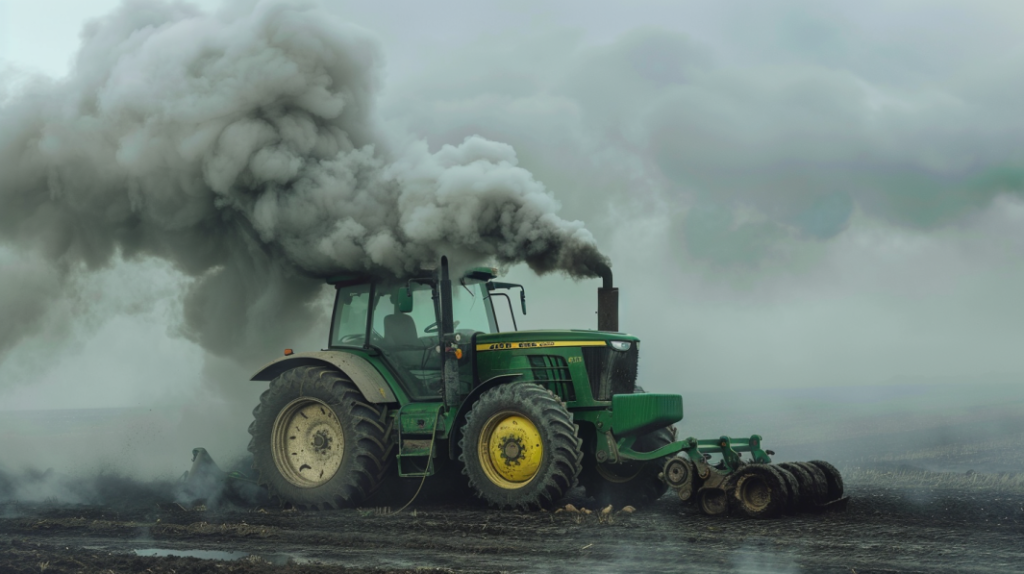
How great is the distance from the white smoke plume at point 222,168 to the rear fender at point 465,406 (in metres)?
1.78

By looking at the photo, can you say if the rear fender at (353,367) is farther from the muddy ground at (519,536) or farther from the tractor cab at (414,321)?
the muddy ground at (519,536)

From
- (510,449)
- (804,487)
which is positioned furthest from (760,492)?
(510,449)

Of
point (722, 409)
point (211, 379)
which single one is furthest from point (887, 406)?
point (211, 379)

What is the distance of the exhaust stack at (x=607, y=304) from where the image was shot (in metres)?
11.8

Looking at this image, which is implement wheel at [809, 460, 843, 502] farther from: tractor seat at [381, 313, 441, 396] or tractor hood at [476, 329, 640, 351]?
tractor seat at [381, 313, 441, 396]

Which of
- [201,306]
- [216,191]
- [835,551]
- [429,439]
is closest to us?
[835,551]

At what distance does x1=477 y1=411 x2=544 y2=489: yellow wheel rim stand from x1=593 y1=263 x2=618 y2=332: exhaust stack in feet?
6.89

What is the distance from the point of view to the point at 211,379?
16344 millimetres

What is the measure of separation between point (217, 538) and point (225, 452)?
6.77 m

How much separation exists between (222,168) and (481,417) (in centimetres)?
574

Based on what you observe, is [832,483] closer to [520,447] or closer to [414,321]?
[520,447]

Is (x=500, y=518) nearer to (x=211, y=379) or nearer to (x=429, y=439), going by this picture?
(x=429, y=439)

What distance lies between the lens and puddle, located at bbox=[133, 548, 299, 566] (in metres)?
7.74

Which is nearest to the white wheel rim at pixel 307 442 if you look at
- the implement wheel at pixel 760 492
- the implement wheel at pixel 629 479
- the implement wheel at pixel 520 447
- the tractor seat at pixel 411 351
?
the tractor seat at pixel 411 351
